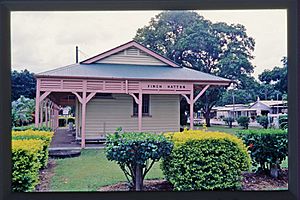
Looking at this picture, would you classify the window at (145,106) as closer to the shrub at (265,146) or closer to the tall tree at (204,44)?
the tall tree at (204,44)

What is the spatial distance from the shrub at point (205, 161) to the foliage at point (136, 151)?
0.25 feet

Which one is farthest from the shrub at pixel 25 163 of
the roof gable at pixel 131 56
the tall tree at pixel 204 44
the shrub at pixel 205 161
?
the tall tree at pixel 204 44

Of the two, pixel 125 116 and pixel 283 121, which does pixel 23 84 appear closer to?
pixel 125 116

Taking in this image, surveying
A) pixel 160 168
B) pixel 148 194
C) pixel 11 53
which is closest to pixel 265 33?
pixel 160 168

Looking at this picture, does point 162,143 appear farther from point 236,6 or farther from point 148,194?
point 236,6

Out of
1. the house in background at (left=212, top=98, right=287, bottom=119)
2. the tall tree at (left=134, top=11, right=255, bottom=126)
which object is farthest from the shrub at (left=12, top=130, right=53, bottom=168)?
the house in background at (left=212, top=98, right=287, bottom=119)

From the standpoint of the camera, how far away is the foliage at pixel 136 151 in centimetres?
218

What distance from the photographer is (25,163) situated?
2.12 m

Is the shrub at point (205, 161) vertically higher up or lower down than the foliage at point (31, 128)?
lower down

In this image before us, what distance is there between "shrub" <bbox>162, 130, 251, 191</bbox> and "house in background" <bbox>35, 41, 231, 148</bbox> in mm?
167

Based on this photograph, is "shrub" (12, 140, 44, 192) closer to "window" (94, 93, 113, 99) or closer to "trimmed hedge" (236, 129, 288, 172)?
"window" (94, 93, 113, 99)

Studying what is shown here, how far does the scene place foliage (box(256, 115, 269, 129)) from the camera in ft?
7.17

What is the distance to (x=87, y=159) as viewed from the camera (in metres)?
2.17

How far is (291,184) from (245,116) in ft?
1.75
